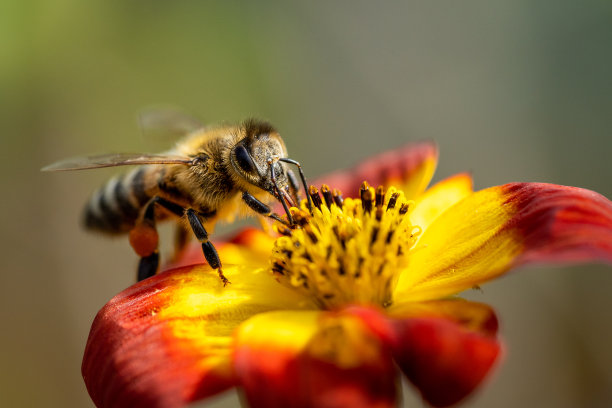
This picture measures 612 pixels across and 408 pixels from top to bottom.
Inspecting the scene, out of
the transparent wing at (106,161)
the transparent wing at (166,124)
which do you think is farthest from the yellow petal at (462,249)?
the transparent wing at (166,124)

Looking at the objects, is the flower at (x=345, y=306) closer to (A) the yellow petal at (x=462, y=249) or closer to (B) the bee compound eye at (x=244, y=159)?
(A) the yellow petal at (x=462, y=249)

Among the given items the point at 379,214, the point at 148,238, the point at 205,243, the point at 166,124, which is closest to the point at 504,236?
the point at 379,214

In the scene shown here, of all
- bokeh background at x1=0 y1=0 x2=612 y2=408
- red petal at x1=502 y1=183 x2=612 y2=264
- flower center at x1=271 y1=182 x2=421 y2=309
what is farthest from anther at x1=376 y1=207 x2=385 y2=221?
bokeh background at x1=0 y1=0 x2=612 y2=408

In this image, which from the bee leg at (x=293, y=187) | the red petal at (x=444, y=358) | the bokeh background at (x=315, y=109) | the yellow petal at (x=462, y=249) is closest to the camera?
the red petal at (x=444, y=358)

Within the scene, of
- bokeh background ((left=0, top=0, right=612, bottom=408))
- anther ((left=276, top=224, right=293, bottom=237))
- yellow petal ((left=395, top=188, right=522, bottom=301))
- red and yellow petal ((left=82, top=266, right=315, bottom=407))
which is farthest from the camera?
bokeh background ((left=0, top=0, right=612, bottom=408))

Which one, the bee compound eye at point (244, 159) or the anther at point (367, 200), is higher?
the bee compound eye at point (244, 159)

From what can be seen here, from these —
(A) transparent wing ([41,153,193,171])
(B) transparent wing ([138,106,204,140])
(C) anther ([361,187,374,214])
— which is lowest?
(C) anther ([361,187,374,214])

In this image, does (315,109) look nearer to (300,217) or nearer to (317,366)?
(300,217)

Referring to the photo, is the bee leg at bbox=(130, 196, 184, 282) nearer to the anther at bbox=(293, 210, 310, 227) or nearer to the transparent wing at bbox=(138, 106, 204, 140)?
the anther at bbox=(293, 210, 310, 227)
